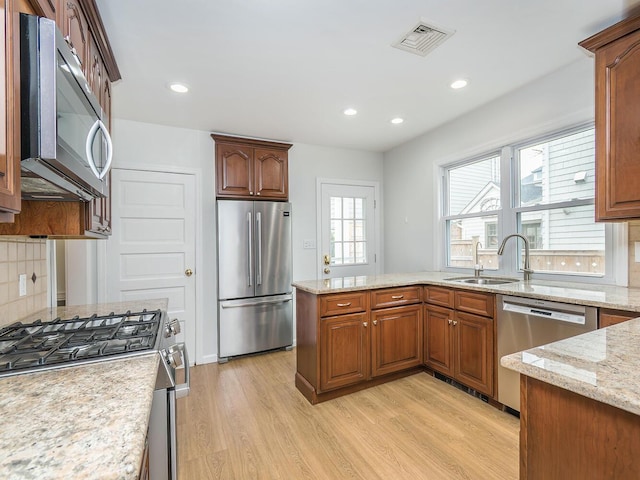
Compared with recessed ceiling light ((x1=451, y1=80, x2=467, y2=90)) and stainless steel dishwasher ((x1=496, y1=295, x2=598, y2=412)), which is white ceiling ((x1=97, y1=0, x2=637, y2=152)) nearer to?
recessed ceiling light ((x1=451, y1=80, x2=467, y2=90))

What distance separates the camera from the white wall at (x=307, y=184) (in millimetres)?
3945

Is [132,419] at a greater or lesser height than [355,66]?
lesser

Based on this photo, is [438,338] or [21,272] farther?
[438,338]

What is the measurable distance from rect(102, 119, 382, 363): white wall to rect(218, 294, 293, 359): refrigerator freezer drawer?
164mm

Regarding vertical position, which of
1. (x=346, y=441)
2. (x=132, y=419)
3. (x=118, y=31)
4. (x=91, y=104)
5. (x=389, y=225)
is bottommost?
(x=346, y=441)

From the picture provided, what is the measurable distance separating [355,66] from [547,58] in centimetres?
133

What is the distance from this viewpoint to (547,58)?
224cm

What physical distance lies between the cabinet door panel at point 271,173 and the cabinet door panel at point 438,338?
6.61ft

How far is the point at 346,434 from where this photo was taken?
2088 mm

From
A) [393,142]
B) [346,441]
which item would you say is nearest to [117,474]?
[346,441]

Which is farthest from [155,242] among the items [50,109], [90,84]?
[50,109]

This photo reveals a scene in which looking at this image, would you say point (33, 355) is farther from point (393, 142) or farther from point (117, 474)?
point (393, 142)

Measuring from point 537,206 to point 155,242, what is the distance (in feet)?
11.6

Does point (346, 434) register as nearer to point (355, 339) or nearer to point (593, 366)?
point (355, 339)
